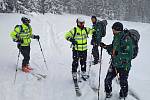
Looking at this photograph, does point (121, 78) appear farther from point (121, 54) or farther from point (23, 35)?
point (23, 35)

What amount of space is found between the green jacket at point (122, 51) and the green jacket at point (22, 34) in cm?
493

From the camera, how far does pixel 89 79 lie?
1259 centimetres

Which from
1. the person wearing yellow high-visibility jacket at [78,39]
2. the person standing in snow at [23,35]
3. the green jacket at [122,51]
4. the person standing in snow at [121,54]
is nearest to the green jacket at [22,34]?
the person standing in snow at [23,35]

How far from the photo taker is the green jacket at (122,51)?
352 inches

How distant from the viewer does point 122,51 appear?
917 centimetres

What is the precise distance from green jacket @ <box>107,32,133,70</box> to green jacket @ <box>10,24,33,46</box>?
16.2 ft

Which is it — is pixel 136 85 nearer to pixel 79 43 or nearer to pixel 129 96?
pixel 129 96

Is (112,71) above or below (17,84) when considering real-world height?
above

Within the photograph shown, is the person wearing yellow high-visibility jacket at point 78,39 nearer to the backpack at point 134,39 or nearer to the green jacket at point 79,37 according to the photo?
the green jacket at point 79,37

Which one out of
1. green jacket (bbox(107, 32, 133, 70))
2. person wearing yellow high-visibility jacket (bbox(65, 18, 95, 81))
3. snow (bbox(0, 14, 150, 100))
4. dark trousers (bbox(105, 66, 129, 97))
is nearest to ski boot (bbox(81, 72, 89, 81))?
snow (bbox(0, 14, 150, 100))

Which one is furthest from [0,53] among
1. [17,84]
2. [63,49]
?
[17,84]

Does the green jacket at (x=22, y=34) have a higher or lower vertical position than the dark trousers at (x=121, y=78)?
higher

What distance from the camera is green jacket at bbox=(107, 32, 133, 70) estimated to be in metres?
8.93

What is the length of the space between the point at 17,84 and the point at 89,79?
294 cm
